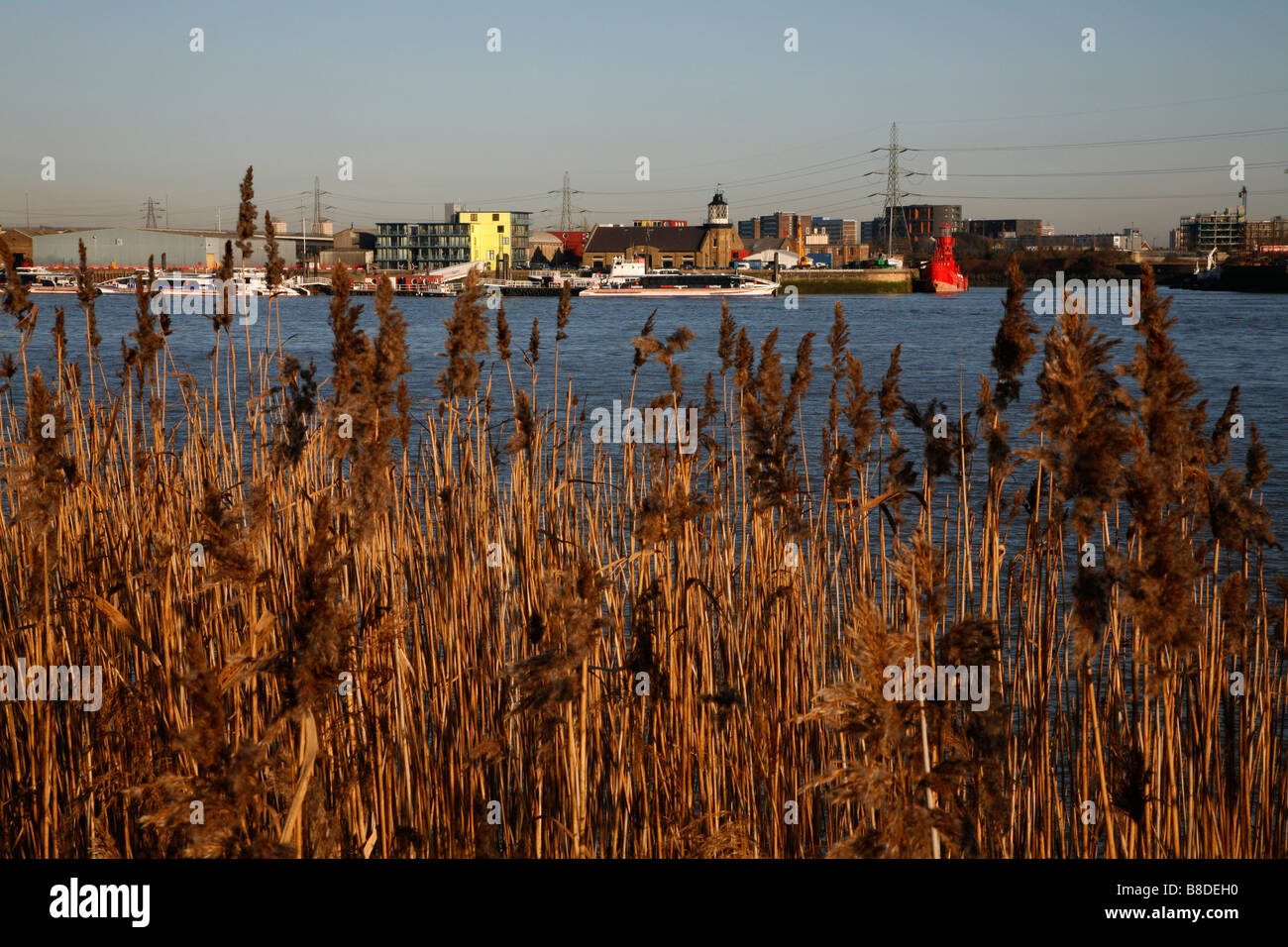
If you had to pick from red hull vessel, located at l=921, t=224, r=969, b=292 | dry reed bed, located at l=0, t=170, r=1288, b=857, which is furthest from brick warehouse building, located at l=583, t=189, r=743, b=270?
dry reed bed, located at l=0, t=170, r=1288, b=857

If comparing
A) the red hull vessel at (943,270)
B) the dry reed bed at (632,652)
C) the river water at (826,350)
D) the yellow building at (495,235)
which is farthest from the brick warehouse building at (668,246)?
the dry reed bed at (632,652)

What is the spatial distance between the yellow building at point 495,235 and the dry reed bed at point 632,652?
76512 millimetres

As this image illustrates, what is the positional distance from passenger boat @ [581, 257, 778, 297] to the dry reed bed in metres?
60.5

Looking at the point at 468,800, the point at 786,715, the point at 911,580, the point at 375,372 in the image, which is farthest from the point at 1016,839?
the point at 375,372

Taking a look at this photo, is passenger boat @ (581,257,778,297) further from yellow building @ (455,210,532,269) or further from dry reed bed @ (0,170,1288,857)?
dry reed bed @ (0,170,1288,857)

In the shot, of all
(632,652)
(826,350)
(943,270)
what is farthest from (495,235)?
(632,652)

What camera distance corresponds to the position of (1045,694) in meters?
3.07

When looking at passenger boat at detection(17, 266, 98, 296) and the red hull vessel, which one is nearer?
passenger boat at detection(17, 266, 98, 296)

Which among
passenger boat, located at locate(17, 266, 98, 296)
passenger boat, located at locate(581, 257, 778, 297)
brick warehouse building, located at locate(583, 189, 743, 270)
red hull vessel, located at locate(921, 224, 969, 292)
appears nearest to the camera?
passenger boat, located at locate(17, 266, 98, 296)

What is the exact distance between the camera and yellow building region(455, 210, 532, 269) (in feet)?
275

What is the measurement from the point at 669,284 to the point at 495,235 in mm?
24111

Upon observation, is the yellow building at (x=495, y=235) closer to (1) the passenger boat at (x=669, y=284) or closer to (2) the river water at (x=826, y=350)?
(1) the passenger boat at (x=669, y=284)
